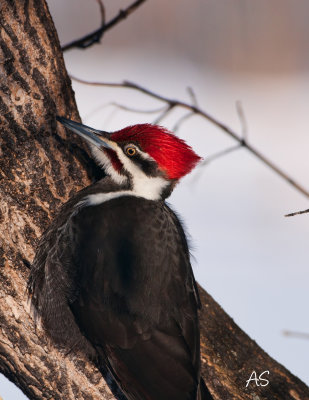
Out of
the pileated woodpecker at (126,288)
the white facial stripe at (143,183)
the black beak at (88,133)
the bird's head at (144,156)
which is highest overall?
the black beak at (88,133)

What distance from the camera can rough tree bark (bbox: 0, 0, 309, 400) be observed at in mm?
2670

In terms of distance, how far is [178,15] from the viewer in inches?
344

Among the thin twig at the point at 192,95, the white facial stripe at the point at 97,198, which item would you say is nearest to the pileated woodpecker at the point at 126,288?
the white facial stripe at the point at 97,198

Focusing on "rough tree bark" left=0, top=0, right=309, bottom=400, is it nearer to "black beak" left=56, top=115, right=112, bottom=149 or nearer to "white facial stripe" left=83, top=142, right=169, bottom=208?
"black beak" left=56, top=115, right=112, bottom=149

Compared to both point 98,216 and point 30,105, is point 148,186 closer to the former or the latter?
point 98,216

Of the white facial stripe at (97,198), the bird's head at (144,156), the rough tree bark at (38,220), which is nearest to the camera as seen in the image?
the rough tree bark at (38,220)

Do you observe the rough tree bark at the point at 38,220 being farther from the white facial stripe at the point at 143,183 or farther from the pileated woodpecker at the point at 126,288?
the white facial stripe at the point at 143,183

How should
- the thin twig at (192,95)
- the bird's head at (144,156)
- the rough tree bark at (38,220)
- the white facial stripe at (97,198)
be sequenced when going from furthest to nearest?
the thin twig at (192,95) < the bird's head at (144,156) < the white facial stripe at (97,198) < the rough tree bark at (38,220)

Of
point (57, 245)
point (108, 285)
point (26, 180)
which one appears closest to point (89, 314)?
point (108, 285)

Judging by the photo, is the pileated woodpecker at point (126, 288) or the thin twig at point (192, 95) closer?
the pileated woodpecker at point (126, 288)

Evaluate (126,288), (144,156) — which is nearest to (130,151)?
(144,156)

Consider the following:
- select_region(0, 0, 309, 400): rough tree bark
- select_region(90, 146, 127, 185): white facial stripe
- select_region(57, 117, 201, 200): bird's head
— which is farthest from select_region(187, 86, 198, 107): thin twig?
select_region(0, 0, 309, 400): rough tree bark

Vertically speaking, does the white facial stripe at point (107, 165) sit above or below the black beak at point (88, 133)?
below

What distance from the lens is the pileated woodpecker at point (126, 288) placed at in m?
2.69
